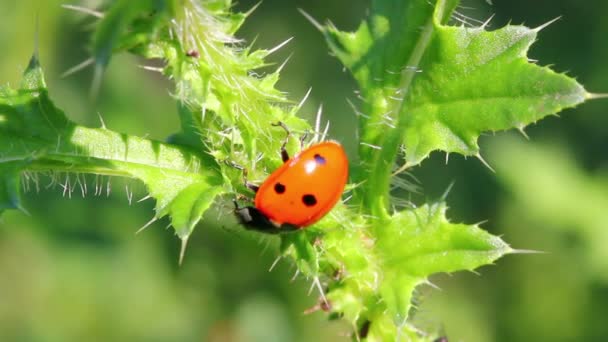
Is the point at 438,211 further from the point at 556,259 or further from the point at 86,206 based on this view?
the point at 86,206

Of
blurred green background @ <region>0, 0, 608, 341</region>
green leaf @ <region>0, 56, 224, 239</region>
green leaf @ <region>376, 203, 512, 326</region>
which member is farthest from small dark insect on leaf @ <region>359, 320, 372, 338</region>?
blurred green background @ <region>0, 0, 608, 341</region>

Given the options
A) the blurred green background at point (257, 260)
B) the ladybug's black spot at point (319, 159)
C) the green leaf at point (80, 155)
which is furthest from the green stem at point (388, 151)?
the blurred green background at point (257, 260)

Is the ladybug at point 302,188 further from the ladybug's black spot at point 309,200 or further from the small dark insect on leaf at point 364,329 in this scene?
the small dark insect on leaf at point 364,329

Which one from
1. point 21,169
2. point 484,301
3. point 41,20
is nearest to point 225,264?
point 484,301

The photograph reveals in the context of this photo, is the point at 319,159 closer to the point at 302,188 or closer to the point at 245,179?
the point at 302,188

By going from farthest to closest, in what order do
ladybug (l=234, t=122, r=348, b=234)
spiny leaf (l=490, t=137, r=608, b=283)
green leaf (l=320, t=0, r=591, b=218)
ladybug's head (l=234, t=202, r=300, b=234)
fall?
1. spiny leaf (l=490, t=137, r=608, b=283)
2. ladybug's head (l=234, t=202, r=300, b=234)
3. ladybug (l=234, t=122, r=348, b=234)
4. green leaf (l=320, t=0, r=591, b=218)

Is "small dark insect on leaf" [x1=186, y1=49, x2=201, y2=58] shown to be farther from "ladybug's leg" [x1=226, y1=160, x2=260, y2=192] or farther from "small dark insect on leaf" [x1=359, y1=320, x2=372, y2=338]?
"small dark insect on leaf" [x1=359, y1=320, x2=372, y2=338]
